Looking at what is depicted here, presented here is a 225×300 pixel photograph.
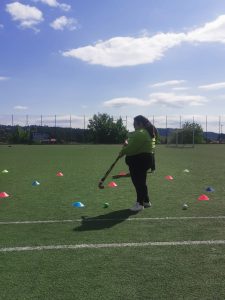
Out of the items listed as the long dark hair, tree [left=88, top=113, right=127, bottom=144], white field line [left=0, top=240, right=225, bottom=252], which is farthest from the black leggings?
tree [left=88, top=113, right=127, bottom=144]

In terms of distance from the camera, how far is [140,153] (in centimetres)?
838

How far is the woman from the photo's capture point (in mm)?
8273

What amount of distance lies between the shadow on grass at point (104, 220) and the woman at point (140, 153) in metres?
0.35

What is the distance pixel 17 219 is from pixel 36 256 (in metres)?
2.33

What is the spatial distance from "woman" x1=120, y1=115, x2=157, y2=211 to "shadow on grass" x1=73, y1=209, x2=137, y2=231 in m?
0.35

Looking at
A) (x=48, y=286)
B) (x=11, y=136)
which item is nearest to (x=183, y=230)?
(x=48, y=286)

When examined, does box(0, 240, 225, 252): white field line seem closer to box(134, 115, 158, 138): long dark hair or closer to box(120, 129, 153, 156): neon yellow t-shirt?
box(120, 129, 153, 156): neon yellow t-shirt

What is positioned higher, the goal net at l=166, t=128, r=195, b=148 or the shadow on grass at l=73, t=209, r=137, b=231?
the goal net at l=166, t=128, r=195, b=148

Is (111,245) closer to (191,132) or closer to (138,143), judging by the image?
(138,143)

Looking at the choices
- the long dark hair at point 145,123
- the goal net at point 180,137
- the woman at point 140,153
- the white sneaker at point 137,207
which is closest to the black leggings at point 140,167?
the woman at point 140,153

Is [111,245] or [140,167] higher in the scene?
[140,167]

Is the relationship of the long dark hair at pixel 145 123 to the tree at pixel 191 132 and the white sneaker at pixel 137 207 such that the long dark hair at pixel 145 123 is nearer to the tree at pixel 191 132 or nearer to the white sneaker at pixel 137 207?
the white sneaker at pixel 137 207

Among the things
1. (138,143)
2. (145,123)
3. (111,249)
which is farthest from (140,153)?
(111,249)

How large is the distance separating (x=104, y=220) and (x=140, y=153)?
164 cm
